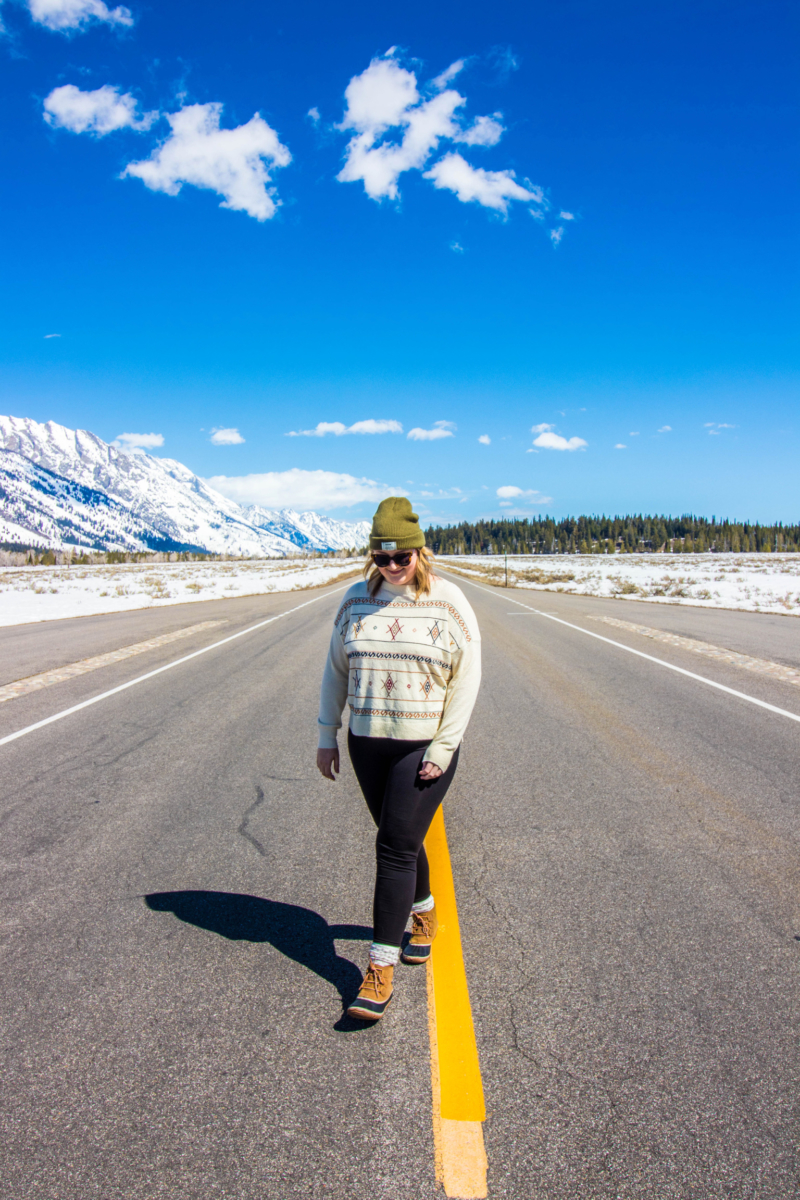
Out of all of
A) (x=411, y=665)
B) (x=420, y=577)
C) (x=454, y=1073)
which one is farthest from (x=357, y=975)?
(x=420, y=577)

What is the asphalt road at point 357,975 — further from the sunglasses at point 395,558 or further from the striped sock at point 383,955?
the sunglasses at point 395,558

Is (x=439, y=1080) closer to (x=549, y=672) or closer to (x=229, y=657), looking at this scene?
(x=549, y=672)

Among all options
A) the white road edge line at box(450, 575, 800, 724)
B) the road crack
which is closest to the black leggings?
the road crack

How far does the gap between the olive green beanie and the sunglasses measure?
0.09 feet

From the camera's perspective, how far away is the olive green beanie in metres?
2.70

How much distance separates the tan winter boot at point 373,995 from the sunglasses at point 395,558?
5.29ft

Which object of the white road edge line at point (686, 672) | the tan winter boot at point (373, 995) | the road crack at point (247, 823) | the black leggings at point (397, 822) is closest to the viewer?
the tan winter boot at point (373, 995)

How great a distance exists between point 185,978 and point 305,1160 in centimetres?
108

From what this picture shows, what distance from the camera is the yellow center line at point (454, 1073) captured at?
1.88m

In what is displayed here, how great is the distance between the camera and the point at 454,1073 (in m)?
2.24

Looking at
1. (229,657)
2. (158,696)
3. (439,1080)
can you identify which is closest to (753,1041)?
(439,1080)

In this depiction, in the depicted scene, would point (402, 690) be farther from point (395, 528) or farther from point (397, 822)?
point (395, 528)

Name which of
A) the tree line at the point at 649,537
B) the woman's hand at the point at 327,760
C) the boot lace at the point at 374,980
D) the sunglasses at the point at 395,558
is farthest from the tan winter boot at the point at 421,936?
the tree line at the point at 649,537

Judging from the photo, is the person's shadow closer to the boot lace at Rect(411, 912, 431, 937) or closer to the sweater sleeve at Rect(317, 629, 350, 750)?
the boot lace at Rect(411, 912, 431, 937)
